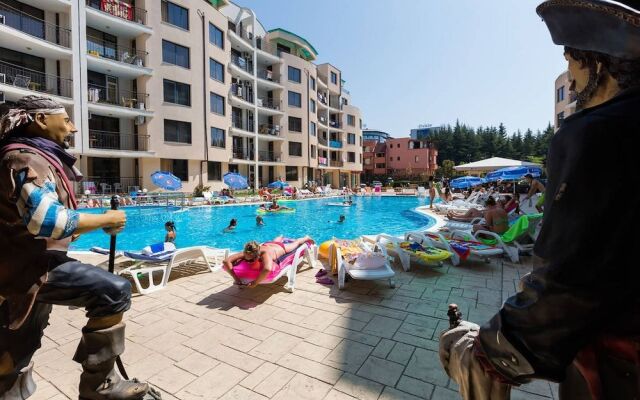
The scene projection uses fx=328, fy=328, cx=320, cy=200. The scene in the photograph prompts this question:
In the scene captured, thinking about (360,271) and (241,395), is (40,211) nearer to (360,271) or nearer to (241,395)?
(241,395)

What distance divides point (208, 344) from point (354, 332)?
153cm

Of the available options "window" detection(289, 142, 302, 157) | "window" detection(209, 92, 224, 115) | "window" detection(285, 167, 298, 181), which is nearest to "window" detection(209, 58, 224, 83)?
"window" detection(209, 92, 224, 115)

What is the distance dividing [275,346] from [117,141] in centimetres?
2497

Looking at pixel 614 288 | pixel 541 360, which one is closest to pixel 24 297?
pixel 541 360

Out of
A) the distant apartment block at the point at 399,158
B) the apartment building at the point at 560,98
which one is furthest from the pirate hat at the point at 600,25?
the distant apartment block at the point at 399,158

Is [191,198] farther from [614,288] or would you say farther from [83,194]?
[614,288]

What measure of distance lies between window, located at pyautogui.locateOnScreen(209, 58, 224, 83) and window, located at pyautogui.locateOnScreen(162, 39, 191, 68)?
214 cm

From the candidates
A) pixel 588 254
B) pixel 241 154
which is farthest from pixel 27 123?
pixel 241 154

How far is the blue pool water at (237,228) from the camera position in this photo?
1273cm

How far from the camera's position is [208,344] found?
336 cm

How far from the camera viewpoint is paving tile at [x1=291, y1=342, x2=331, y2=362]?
3.08 meters

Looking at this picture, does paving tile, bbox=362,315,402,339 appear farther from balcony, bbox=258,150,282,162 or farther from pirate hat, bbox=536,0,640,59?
balcony, bbox=258,150,282,162

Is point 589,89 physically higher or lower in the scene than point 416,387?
higher

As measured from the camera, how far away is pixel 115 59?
23.3m
